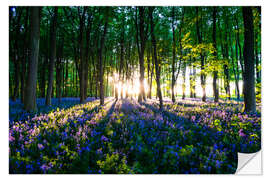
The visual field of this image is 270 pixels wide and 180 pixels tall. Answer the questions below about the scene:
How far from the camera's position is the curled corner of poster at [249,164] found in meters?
2.39

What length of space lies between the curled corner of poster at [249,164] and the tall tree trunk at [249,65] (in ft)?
13.2

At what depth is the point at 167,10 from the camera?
16.2 m

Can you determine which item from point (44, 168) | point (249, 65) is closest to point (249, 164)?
point (44, 168)

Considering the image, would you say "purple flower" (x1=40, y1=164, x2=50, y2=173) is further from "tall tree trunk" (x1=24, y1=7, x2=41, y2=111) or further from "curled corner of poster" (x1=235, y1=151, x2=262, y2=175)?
"tall tree trunk" (x1=24, y1=7, x2=41, y2=111)

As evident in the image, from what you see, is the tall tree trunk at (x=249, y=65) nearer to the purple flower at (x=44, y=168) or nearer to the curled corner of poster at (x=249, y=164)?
the curled corner of poster at (x=249, y=164)

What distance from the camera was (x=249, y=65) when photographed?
5.77 meters

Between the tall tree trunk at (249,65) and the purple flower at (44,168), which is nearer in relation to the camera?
the purple flower at (44,168)

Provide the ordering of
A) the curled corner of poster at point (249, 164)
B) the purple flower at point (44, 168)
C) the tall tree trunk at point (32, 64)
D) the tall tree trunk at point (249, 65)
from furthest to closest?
the tall tree trunk at point (32, 64) < the tall tree trunk at point (249, 65) < the curled corner of poster at point (249, 164) < the purple flower at point (44, 168)

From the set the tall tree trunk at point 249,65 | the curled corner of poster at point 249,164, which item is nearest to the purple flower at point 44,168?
the curled corner of poster at point 249,164

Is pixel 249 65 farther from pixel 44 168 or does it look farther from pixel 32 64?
pixel 32 64

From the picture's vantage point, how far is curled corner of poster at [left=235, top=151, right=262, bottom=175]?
2.39 m

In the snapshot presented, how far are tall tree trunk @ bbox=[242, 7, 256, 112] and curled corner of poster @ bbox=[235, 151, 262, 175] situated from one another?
4.03 metres
